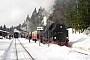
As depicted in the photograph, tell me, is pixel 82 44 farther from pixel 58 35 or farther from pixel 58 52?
pixel 58 52

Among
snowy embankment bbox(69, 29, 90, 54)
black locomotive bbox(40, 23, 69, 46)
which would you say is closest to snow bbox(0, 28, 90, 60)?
snowy embankment bbox(69, 29, 90, 54)

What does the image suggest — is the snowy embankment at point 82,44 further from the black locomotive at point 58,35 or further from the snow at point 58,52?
the black locomotive at point 58,35

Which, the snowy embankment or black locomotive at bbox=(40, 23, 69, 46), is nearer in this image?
the snowy embankment

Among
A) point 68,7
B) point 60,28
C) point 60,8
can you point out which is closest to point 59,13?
point 60,8

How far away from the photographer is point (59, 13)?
6431 centimetres

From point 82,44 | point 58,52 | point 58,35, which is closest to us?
point 58,52

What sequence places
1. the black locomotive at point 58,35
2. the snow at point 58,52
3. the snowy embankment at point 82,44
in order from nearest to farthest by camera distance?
the snow at point 58,52, the snowy embankment at point 82,44, the black locomotive at point 58,35

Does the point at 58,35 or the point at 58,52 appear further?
the point at 58,35

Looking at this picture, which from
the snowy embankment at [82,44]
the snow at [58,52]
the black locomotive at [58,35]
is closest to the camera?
the snow at [58,52]

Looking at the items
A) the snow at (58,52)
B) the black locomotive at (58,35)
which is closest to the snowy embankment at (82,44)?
the snow at (58,52)

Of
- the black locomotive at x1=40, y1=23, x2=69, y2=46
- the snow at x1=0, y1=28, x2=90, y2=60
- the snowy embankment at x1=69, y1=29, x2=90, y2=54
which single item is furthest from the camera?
the black locomotive at x1=40, y1=23, x2=69, y2=46

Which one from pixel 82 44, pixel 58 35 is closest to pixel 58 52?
pixel 58 35

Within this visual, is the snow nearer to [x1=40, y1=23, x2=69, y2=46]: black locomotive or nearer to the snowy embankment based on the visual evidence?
the snowy embankment

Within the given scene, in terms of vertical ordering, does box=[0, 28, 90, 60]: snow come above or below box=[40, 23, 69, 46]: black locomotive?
below
